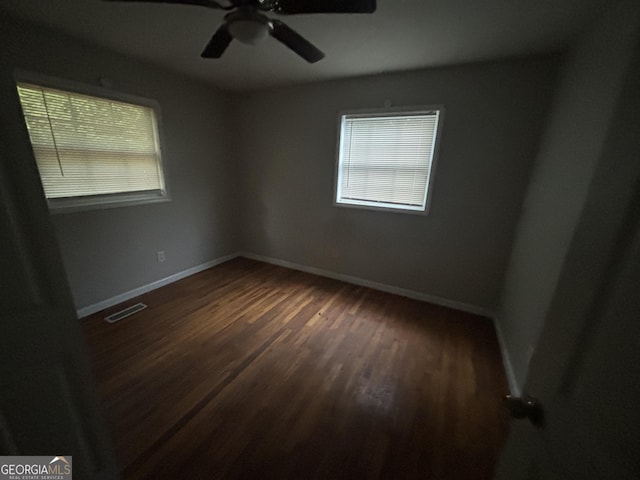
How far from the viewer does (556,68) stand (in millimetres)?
1937

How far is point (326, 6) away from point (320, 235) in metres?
2.41

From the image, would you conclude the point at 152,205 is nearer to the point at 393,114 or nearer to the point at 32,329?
the point at 32,329

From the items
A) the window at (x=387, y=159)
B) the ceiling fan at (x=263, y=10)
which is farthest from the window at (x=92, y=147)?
the window at (x=387, y=159)

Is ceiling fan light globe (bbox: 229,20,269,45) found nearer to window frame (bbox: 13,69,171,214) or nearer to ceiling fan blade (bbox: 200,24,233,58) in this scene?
ceiling fan blade (bbox: 200,24,233,58)

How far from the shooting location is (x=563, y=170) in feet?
5.02

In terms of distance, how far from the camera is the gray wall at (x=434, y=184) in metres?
Result: 2.17

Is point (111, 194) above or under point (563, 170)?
under

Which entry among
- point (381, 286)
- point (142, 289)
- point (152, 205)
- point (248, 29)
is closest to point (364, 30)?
point (248, 29)

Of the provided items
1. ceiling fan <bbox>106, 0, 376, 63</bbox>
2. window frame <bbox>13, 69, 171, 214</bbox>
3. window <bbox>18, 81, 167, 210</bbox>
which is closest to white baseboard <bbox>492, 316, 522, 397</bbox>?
ceiling fan <bbox>106, 0, 376, 63</bbox>

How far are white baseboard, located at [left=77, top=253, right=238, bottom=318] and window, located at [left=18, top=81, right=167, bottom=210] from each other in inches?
37.9

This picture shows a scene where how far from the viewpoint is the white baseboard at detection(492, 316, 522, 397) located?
164 cm

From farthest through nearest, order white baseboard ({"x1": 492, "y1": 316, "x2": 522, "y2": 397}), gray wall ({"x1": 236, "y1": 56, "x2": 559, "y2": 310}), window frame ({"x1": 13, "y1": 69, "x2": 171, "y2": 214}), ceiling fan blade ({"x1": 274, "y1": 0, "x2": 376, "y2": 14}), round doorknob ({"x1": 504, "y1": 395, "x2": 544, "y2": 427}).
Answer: gray wall ({"x1": 236, "y1": 56, "x2": 559, "y2": 310})
window frame ({"x1": 13, "y1": 69, "x2": 171, "y2": 214})
white baseboard ({"x1": 492, "y1": 316, "x2": 522, "y2": 397})
ceiling fan blade ({"x1": 274, "y1": 0, "x2": 376, "y2": 14})
round doorknob ({"x1": 504, "y1": 395, "x2": 544, "y2": 427})

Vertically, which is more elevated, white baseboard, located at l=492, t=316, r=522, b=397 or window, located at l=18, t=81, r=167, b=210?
window, located at l=18, t=81, r=167, b=210

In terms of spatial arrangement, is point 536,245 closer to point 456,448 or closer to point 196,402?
point 456,448
